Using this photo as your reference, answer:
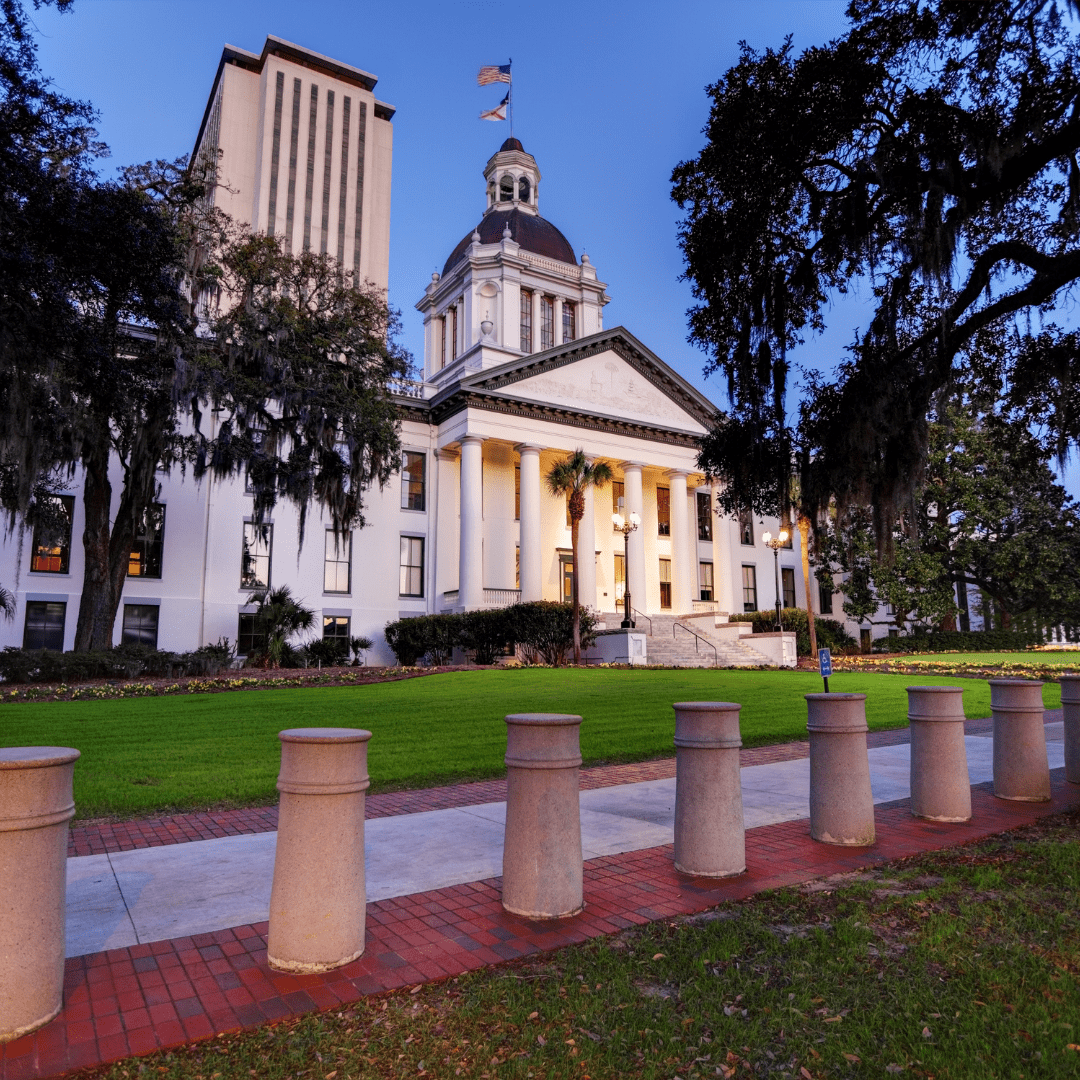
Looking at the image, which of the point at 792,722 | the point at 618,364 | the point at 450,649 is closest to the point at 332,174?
the point at 618,364

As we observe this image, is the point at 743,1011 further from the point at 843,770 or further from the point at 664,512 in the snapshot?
the point at 664,512

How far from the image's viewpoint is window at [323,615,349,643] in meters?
33.2

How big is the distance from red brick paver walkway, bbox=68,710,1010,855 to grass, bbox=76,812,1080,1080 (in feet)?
11.9

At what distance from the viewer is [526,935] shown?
4.35 metres

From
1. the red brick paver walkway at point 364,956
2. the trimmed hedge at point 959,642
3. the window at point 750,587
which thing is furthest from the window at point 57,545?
the trimmed hedge at point 959,642

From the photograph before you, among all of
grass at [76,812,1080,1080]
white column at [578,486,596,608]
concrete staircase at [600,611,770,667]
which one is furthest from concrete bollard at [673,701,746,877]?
white column at [578,486,596,608]

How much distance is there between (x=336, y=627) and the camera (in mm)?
33500

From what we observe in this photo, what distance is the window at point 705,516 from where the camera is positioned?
43.4 m

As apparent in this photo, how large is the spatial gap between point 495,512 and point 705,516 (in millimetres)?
12649

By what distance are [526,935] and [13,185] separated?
40.3 ft

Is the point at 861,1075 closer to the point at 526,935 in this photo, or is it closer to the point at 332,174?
the point at 526,935

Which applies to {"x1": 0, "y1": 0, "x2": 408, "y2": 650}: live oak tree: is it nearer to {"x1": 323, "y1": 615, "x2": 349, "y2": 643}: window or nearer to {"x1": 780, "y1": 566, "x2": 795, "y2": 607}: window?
{"x1": 323, "y1": 615, "x2": 349, "y2": 643}: window

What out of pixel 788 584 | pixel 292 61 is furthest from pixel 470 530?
pixel 292 61

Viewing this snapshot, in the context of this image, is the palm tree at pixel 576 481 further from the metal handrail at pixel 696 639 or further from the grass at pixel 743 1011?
the grass at pixel 743 1011
